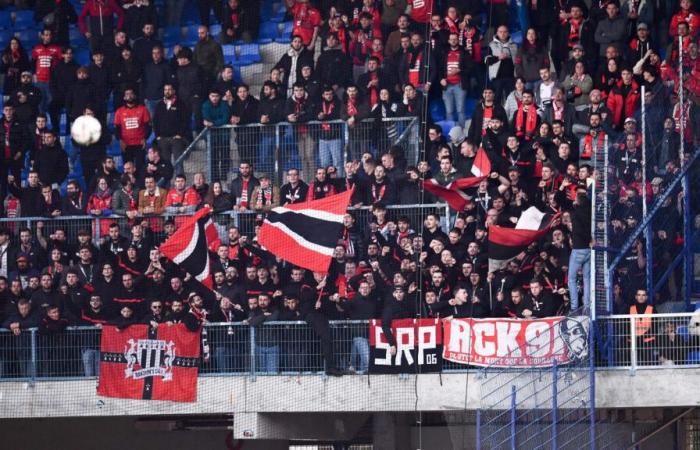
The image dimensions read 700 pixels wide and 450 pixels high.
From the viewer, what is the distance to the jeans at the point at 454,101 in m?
20.1

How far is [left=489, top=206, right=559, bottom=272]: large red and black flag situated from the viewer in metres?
17.6

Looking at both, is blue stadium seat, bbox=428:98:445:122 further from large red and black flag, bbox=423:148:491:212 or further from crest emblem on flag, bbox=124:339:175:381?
crest emblem on flag, bbox=124:339:175:381

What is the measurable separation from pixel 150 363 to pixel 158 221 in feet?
6.28

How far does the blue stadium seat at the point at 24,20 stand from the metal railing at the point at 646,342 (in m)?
11.3

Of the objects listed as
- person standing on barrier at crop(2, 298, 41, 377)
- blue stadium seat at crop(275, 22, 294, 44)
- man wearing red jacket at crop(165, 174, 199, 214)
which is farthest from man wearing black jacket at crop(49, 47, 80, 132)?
person standing on barrier at crop(2, 298, 41, 377)

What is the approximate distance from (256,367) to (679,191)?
205 inches

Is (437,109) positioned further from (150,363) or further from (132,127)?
(150,363)

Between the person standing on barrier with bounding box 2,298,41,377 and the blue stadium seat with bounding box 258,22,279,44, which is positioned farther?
the blue stadium seat with bounding box 258,22,279,44

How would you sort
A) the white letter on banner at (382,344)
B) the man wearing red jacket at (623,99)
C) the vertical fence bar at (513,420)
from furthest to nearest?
1. the man wearing red jacket at (623,99)
2. the white letter on banner at (382,344)
3. the vertical fence bar at (513,420)

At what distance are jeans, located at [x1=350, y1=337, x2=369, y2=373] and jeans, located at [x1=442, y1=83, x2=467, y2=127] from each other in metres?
3.69

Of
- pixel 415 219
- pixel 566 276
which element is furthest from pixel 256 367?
pixel 566 276

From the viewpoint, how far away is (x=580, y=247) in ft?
55.8

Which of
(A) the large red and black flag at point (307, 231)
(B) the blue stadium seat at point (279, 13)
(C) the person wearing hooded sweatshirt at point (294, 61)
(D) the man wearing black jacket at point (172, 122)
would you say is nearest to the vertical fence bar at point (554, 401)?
(A) the large red and black flag at point (307, 231)

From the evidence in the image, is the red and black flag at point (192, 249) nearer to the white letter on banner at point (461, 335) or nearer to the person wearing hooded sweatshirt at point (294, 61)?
the person wearing hooded sweatshirt at point (294, 61)
